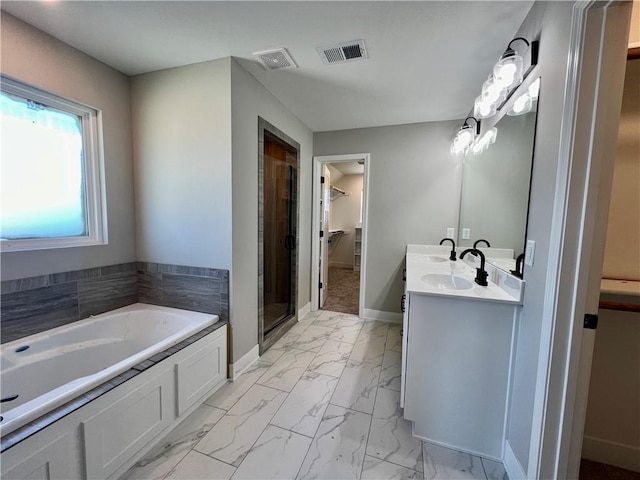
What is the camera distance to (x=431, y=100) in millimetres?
2438

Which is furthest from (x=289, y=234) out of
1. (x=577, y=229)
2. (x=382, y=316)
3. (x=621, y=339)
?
(x=621, y=339)

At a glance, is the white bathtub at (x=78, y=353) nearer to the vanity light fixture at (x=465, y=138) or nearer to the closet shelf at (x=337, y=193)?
the vanity light fixture at (x=465, y=138)

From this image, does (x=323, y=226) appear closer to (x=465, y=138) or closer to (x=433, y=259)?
(x=433, y=259)

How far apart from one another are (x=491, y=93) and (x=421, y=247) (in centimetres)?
179

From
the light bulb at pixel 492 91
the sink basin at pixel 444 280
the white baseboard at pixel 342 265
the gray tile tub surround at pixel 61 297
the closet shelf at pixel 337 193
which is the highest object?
the light bulb at pixel 492 91

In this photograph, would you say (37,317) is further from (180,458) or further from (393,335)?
(393,335)

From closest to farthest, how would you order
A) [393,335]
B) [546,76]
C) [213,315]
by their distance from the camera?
[546,76] → [213,315] → [393,335]

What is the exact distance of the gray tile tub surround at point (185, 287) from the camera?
201 cm

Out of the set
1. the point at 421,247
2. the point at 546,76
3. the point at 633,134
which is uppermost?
the point at 546,76

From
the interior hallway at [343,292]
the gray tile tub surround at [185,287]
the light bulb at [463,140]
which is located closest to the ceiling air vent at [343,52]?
the light bulb at [463,140]

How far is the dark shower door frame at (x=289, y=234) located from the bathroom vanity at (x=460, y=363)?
1.38 m

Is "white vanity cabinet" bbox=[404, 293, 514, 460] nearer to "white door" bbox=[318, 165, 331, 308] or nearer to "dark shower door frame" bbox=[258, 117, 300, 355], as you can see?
"dark shower door frame" bbox=[258, 117, 300, 355]

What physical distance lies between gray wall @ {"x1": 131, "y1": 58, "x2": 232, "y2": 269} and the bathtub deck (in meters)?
0.68

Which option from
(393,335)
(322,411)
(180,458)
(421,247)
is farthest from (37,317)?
(421,247)
